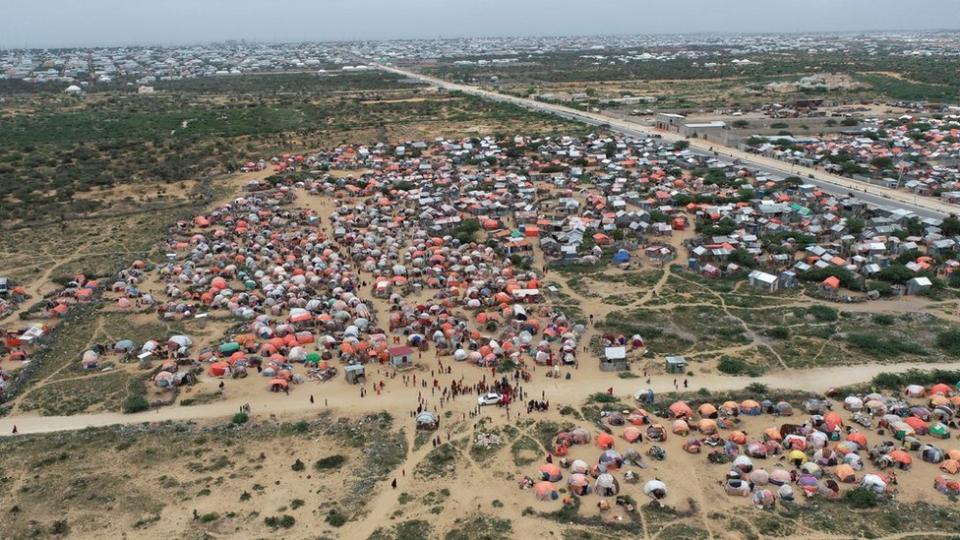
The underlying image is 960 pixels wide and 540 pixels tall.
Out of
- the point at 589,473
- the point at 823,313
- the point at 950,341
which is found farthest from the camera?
the point at 823,313

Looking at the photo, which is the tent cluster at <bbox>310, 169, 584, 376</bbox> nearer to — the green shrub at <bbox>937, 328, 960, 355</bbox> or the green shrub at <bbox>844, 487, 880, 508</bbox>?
the green shrub at <bbox>844, 487, 880, 508</bbox>

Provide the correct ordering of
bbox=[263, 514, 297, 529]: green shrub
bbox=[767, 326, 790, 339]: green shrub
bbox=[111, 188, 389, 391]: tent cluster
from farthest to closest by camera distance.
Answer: bbox=[767, 326, 790, 339]: green shrub
bbox=[111, 188, 389, 391]: tent cluster
bbox=[263, 514, 297, 529]: green shrub

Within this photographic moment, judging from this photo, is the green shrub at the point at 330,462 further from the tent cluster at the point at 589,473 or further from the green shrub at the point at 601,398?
the green shrub at the point at 601,398

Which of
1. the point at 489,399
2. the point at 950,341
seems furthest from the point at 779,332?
the point at 489,399

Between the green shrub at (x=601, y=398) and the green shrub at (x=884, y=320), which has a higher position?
the green shrub at (x=884, y=320)

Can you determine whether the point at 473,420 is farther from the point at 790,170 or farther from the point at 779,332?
the point at 790,170

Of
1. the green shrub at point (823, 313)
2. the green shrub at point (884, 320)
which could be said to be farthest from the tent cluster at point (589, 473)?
the green shrub at point (884, 320)

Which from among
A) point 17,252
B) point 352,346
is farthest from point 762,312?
point 17,252

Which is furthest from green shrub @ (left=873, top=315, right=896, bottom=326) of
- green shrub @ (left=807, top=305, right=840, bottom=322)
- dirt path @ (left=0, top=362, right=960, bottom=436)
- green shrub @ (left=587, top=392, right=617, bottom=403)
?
green shrub @ (left=587, top=392, right=617, bottom=403)

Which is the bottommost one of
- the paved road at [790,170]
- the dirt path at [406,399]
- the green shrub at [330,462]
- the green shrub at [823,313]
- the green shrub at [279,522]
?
the green shrub at [279,522]

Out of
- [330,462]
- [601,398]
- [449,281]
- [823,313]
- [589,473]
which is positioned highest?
[449,281]

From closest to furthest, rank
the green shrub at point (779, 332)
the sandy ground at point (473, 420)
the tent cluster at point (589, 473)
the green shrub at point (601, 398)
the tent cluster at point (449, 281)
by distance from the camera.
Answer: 1. the sandy ground at point (473, 420)
2. the tent cluster at point (589, 473)
3. the green shrub at point (601, 398)
4. the tent cluster at point (449, 281)
5. the green shrub at point (779, 332)
